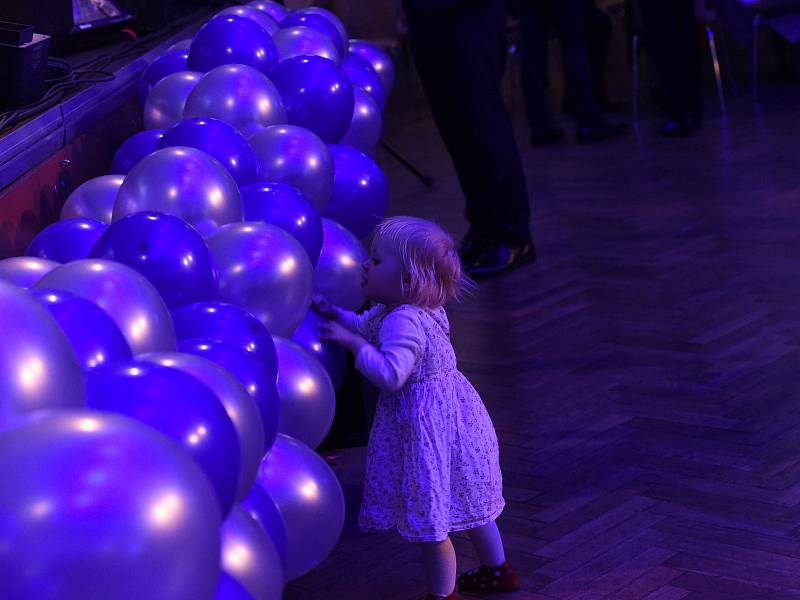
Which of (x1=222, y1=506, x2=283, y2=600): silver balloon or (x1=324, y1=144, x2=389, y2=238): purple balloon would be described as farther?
(x1=324, y1=144, x2=389, y2=238): purple balloon

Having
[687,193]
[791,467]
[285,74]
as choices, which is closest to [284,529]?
[791,467]

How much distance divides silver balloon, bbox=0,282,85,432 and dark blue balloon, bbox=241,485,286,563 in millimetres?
496

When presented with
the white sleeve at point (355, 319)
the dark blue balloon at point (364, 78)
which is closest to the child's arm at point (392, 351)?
the white sleeve at point (355, 319)

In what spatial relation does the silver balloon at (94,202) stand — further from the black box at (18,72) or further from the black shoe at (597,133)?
the black shoe at (597,133)

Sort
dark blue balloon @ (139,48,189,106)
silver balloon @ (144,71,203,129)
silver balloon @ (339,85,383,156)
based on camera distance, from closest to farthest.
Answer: silver balloon @ (144,71,203,129)
dark blue balloon @ (139,48,189,106)
silver balloon @ (339,85,383,156)

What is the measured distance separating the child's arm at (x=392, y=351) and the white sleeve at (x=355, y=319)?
0.39 ft

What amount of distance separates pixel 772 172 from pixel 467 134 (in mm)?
1565

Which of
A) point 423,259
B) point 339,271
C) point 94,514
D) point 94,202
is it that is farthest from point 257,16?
point 94,514

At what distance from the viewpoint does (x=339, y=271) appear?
2.48 metres

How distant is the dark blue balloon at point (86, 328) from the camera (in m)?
1.25

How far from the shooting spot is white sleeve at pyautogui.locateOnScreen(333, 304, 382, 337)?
7.14ft

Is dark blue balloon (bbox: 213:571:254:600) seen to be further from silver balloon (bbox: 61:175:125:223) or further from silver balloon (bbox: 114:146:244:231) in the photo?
silver balloon (bbox: 61:175:125:223)

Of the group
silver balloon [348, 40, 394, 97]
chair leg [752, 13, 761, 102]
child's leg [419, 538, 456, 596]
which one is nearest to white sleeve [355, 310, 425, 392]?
child's leg [419, 538, 456, 596]

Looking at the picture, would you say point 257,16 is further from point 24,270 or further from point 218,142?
point 24,270
